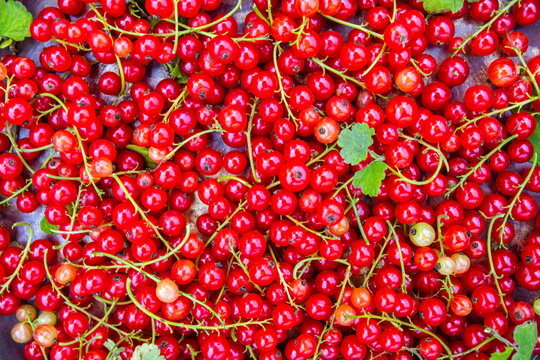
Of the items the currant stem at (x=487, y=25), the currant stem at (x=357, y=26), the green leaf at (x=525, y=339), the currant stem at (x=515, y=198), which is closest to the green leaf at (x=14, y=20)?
the currant stem at (x=357, y=26)

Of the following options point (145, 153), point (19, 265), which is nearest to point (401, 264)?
point (145, 153)

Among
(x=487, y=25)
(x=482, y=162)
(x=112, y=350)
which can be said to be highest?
(x=487, y=25)

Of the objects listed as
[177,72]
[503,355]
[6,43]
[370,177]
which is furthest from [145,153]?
[503,355]

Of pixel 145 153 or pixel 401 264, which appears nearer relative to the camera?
pixel 401 264

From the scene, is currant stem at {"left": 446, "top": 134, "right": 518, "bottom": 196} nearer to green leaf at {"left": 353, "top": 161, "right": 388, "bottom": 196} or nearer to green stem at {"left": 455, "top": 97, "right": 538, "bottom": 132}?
green stem at {"left": 455, "top": 97, "right": 538, "bottom": 132}

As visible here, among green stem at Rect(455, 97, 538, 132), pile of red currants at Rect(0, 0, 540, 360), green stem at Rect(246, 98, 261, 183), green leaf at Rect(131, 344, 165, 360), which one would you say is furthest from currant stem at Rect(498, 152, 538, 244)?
green leaf at Rect(131, 344, 165, 360)

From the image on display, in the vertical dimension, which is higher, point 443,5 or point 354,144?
point 443,5

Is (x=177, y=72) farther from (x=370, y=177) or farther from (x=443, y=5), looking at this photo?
(x=443, y=5)

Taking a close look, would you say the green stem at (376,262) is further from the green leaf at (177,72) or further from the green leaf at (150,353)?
the green leaf at (177,72)
